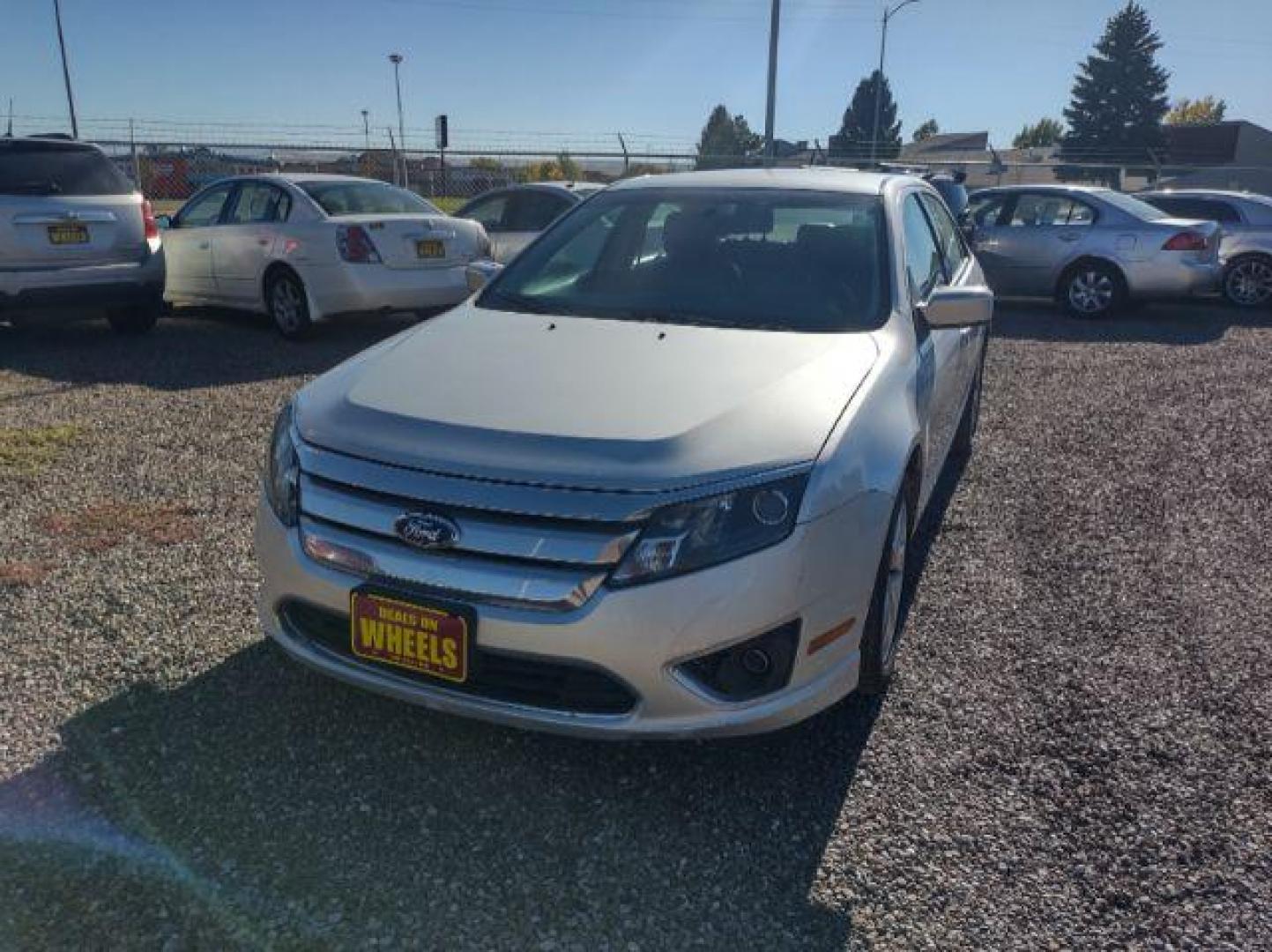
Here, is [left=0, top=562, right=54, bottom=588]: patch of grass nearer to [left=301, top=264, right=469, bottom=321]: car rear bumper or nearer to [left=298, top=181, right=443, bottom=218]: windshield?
[left=301, top=264, right=469, bottom=321]: car rear bumper

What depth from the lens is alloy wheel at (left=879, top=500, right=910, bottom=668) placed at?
9.51 ft

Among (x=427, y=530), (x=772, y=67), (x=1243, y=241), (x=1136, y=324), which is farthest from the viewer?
(x=772, y=67)

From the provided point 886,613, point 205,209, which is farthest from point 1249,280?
point 205,209

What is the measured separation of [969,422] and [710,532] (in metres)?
3.69

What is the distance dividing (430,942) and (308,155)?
1695cm

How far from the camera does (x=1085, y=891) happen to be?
91.9 inches

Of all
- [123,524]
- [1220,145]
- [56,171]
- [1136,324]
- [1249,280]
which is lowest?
[1136,324]

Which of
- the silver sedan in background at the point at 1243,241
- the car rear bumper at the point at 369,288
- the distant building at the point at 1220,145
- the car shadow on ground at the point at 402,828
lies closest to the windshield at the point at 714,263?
the car shadow on ground at the point at 402,828

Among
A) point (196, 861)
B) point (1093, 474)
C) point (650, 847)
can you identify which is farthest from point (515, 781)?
point (1093, 474)

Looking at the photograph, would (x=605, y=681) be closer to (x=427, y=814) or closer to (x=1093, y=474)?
(x=427, y=814)

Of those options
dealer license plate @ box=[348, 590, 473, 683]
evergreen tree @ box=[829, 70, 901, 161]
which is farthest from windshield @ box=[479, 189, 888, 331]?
evergreen tree @ box=[829, 70, 901, 161]

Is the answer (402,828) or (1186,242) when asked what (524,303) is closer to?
(402,828)

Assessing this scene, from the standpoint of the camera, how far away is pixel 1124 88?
59562 millimetres

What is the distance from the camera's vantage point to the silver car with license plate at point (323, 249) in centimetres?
832
